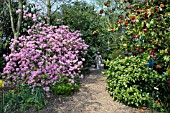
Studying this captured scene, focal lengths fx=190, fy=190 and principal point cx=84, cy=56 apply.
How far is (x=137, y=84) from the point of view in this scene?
14.9 ft

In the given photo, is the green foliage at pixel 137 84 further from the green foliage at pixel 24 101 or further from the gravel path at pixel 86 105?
the green foliage at pixel 24 101


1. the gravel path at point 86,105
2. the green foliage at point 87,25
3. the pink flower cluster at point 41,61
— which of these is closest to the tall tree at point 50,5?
the green foliage at point 87,25

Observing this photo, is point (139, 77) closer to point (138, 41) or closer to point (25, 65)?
point (138, 41)

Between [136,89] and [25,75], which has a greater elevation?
[25,75]

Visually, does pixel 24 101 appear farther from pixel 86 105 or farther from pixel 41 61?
pixel 86 105

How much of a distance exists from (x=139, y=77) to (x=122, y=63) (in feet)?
1.99

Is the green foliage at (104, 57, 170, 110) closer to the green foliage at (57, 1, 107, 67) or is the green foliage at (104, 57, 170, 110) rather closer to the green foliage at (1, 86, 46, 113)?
the green foliage at (1, 86, 46, 113)

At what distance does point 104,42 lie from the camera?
26.8 ft

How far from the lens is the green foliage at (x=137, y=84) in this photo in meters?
4.27

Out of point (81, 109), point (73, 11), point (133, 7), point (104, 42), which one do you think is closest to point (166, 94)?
point (81, 109)

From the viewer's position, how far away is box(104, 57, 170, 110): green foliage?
4.27 metres

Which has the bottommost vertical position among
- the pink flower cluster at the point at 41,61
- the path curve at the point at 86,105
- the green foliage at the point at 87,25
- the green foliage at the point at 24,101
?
the path curve at the point at 86,105

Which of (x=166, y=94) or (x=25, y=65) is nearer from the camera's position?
→ (x=25, y=65)

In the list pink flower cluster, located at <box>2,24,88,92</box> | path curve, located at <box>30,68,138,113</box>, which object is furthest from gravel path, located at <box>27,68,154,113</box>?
pink flower cluster, located at <box>2,24,88,92</box>
